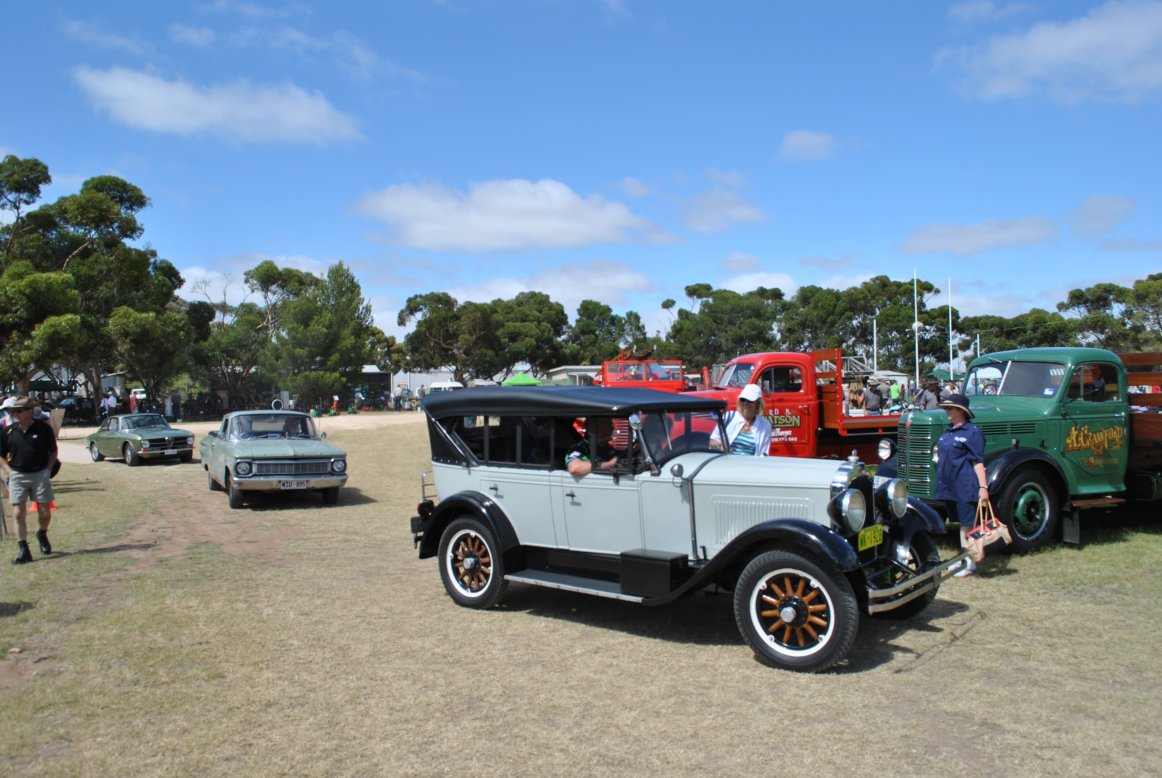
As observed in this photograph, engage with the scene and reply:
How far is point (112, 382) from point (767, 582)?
59.2 metres

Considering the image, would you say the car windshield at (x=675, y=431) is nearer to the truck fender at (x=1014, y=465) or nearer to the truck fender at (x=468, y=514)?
the truck fender at (x=468, y=514)

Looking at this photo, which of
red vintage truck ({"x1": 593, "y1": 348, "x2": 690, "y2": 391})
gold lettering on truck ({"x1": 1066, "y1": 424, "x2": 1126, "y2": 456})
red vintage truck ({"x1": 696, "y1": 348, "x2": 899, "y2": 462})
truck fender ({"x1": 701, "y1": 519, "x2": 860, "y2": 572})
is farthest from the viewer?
red vintage truck ({"x1": 593, "y1": 348, "x2": 690, "y2": 391})

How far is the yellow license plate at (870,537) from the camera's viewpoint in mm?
5452

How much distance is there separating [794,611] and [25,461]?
25.9 ft

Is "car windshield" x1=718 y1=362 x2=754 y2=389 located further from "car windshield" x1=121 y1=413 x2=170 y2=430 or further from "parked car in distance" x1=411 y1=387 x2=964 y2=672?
"car windshield" x1=121 y1=413 x2=170 y2=430

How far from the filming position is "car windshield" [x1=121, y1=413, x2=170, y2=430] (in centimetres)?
2075

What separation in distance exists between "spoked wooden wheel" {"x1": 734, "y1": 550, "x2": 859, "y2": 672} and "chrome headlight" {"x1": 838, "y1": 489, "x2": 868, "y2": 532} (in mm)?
385

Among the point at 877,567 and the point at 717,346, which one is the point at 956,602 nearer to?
the point at 877,567

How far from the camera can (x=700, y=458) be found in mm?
6117

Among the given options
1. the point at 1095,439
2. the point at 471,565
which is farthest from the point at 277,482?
the point at 1095,439

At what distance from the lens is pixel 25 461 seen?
854cm

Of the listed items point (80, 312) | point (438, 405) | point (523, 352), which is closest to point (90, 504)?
point (438, 405)

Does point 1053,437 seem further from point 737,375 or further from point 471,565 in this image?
point 737,375

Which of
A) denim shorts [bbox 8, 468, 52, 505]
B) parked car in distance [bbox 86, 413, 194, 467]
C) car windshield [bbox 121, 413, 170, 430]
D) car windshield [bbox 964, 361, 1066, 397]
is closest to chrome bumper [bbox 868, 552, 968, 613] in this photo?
car windshield [bbox 964, 361, 1066, 397]
